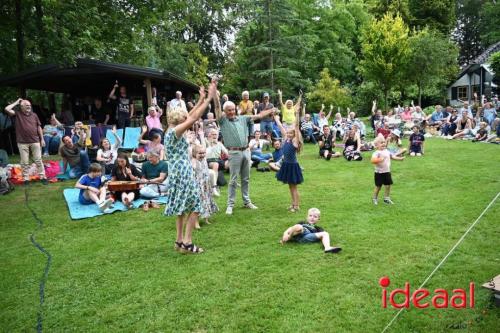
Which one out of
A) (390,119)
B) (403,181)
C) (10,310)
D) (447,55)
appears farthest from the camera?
(447,55)

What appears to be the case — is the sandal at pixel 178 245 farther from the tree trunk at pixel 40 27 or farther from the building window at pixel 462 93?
the building window at pixel 462 93

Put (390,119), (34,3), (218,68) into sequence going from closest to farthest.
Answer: (34,3)
(390,119)
(218,68)

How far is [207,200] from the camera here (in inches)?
255

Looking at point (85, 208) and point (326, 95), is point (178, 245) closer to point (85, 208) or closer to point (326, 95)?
point (85, 208)

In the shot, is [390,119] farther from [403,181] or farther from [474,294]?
[474,294]

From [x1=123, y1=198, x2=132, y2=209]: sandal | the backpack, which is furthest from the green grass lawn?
the backpack

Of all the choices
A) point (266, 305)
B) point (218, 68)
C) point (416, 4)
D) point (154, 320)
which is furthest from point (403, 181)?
point (416, 4)

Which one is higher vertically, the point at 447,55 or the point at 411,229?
the point at 447,55

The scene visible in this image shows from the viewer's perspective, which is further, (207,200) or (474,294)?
(207,200)

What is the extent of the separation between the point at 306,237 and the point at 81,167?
7.10m

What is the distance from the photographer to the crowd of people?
4867mm

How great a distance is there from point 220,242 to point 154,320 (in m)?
1.95

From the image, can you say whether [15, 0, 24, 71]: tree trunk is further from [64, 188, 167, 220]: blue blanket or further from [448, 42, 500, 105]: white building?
[448, 42, 500, 105]: white building

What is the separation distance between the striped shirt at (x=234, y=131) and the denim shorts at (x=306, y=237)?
1946 mm
